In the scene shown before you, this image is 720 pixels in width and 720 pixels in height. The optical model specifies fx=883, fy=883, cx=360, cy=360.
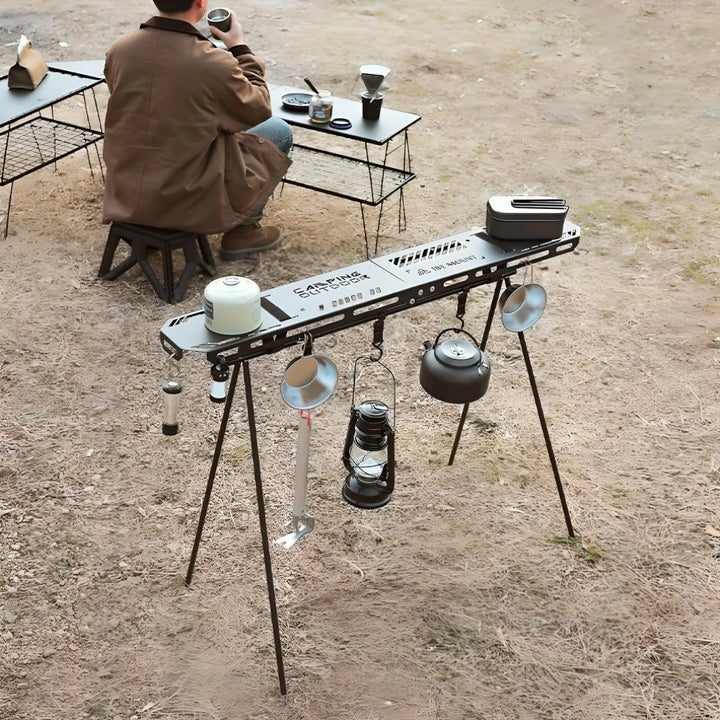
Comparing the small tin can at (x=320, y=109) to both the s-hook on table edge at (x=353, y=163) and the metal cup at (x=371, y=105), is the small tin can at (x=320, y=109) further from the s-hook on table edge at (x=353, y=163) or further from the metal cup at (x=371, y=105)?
the metal cup at (x=371, y=105)

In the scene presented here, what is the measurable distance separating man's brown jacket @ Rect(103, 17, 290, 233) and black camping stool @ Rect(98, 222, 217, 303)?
99 millimetres

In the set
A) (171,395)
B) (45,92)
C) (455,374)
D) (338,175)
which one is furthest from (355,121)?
(171,395)

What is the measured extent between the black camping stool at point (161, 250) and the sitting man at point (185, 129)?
98 mm

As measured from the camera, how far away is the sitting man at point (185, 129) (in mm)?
3832

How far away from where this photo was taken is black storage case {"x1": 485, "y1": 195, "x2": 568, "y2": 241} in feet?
8.63

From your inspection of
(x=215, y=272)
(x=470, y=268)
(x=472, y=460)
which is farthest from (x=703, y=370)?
(x=215, y=272)

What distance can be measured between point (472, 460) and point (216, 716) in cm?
145

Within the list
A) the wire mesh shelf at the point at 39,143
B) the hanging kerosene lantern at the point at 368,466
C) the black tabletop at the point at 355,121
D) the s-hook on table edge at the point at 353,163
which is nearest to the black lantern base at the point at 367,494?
the hanging kerosene lantern at the point at 368,466

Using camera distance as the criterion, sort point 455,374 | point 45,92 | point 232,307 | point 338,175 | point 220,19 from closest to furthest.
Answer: point 232,307 < point 455,374 < point 220,19 < point 45,92 < point 338,175

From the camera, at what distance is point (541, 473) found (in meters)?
3.50

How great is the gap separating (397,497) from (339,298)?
4.03ft

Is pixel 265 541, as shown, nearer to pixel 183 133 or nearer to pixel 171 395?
pixel 171 395

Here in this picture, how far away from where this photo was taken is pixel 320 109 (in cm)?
457

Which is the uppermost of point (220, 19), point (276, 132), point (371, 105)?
point (220, 19)
